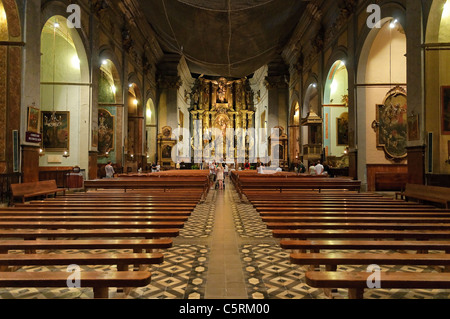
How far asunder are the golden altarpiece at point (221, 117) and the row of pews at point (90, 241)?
26200mm

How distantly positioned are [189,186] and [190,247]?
3.79 meters

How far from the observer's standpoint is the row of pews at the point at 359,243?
147 centimetres

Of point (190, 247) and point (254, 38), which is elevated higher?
point (254, 38)

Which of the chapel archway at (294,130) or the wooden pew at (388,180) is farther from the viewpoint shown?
the chapel archway at (294,130)

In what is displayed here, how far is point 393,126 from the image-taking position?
33.7 ft

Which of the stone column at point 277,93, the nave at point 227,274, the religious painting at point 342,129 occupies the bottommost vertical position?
the nave at point 227,274

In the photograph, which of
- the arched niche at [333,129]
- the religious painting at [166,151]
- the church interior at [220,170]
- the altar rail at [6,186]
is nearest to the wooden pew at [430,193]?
the church interior at [220,170]

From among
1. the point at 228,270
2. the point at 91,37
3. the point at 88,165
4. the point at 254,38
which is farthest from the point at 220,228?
the point at 91,37

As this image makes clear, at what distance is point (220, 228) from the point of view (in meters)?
4.87

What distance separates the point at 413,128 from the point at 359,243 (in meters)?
6.38

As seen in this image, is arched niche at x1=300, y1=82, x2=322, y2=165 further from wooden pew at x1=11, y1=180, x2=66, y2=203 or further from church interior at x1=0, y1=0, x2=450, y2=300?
wooden pew at x1=11, y1=180, x2=66, y2=203

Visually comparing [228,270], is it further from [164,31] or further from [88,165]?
[88,165]

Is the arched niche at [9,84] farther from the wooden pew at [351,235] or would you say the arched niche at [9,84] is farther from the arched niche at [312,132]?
the arched niche at [312,132]

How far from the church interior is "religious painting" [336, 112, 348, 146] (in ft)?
0.21
